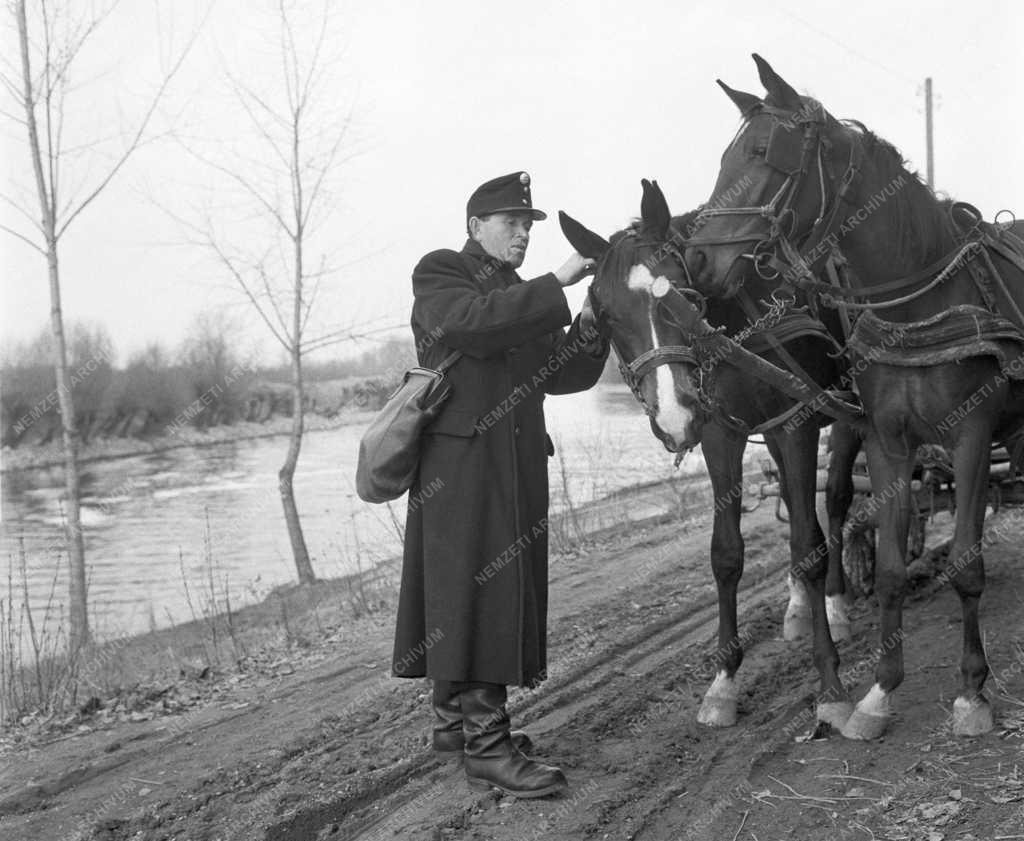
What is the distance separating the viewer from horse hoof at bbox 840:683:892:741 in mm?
4188

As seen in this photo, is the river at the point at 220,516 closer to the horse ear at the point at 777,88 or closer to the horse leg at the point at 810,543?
the horse leg at the point at 810,543

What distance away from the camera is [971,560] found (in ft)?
13.5

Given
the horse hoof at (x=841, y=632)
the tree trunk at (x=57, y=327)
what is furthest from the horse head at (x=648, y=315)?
the tree trunk at (x=57, y=327)

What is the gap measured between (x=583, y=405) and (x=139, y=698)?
49.5 ft

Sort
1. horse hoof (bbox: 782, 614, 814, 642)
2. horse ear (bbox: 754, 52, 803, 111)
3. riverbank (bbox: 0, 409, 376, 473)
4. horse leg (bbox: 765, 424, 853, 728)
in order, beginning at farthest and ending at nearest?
1. riverbank (bbox: 0, 409, 376, 473)
2. horse hoof (bbox: 782, 614, 814, 642)
3. horse leg (bbox: 765, 424, 853, 728)
4. horse ear (bbox: 754, 52, 803, 111)

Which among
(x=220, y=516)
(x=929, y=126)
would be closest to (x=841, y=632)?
(x=220, y=516)

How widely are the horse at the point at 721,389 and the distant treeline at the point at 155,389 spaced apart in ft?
80.5

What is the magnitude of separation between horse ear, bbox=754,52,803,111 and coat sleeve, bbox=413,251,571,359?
1.06 metres

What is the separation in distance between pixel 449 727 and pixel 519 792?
57 cm

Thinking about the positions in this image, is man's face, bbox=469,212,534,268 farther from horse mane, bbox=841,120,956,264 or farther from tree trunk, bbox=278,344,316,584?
tree trunk, bbox=278,344,316,584

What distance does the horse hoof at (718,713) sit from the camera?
4559 millimetres

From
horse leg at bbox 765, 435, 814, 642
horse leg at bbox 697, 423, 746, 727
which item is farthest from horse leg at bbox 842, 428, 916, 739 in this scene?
horse leg at bbox 765, 435, 814, 642

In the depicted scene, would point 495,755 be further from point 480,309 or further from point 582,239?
point 582,239

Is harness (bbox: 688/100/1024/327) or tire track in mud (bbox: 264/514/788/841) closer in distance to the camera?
harness (bbox: 688/100/1024/327)
